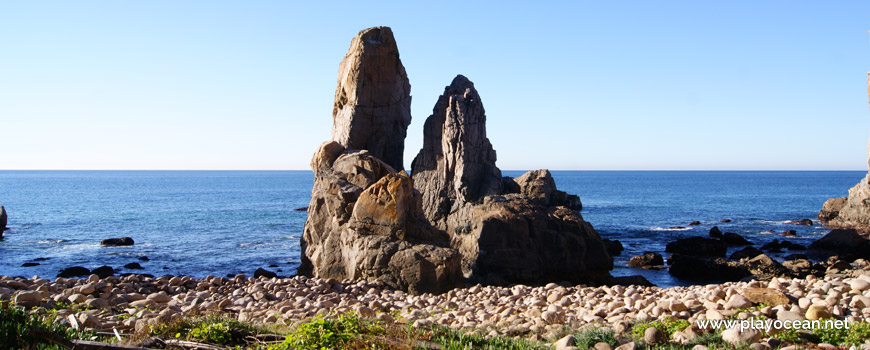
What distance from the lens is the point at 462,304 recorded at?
14273 millimetres

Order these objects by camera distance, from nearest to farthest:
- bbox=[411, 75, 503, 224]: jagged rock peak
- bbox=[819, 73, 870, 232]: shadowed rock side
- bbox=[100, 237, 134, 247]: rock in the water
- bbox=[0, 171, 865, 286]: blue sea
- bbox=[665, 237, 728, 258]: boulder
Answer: bbox=[0, 171, 865, 286]: blue sea < bbox=[665, 237, 728, 258]: boulder < bbox=[100, 237, 134, 247]: rock in the water < bbox=[411, 75, 503, 224]: jagged rock peak < bbox=[819, 73, 870, 232]: shadowed rock side

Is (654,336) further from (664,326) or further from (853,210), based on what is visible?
(853,210)

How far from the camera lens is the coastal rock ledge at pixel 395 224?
1905 cm

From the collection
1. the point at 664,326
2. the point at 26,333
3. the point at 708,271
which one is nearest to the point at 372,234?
the point at 664,326

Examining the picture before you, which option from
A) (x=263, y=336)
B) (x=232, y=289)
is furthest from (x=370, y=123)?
(x=263, y=336)

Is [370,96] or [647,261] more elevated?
[370,96]

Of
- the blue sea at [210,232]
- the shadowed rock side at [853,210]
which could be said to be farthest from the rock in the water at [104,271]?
the shadowed rock side at [853,210]

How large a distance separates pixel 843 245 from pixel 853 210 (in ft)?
66.8

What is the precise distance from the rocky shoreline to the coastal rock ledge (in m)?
1.39

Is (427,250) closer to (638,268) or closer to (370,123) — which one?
(638,268)

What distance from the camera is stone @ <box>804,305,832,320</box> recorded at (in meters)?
8.66

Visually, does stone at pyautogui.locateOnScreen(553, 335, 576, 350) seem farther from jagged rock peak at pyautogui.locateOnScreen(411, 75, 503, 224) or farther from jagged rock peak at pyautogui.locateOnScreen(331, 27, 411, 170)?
jagged rock peak at pyautogui.locateOnScreen(411, 75, 503, 224)

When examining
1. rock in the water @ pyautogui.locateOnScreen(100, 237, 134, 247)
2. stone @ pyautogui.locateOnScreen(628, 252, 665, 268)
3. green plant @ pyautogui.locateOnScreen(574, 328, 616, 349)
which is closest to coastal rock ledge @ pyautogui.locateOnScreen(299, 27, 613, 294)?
stone @ pyautogui.locateOnScreen(628, 252, 665, 268)

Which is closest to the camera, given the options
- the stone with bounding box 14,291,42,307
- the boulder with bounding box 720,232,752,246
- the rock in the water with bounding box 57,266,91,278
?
the stone with bounding box 14,291,42,307
